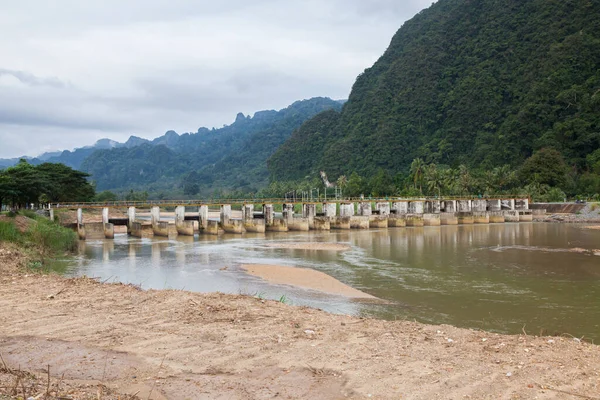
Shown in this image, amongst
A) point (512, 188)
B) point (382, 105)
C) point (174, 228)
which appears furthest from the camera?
point (382, 105)

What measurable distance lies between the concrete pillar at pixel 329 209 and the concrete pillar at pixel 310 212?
130 inches

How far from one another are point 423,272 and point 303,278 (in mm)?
6536

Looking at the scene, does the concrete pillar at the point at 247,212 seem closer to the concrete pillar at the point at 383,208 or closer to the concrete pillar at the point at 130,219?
the concrete pillar at the point at 130,219

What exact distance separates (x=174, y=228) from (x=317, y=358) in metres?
47.0

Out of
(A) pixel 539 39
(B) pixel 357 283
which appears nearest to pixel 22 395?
(B) pixel 357 283

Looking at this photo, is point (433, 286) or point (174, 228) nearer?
point (433, 286)

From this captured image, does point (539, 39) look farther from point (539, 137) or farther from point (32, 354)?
point (32, 354)

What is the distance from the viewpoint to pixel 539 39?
131 m

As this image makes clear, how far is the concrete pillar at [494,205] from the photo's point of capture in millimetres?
73662

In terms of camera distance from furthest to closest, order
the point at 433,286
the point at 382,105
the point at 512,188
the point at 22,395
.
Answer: the point at 382,105 → the point at 512,188 → the point at 433,286 → the point at 22,395

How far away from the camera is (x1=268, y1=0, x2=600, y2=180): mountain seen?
10900cm

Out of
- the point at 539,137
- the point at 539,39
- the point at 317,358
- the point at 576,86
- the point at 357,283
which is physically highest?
the point at 539,39

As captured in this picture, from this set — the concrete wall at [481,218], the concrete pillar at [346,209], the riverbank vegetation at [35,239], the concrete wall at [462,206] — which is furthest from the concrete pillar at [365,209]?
the riverbank vegetation at [35,239]

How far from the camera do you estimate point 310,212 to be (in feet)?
199
